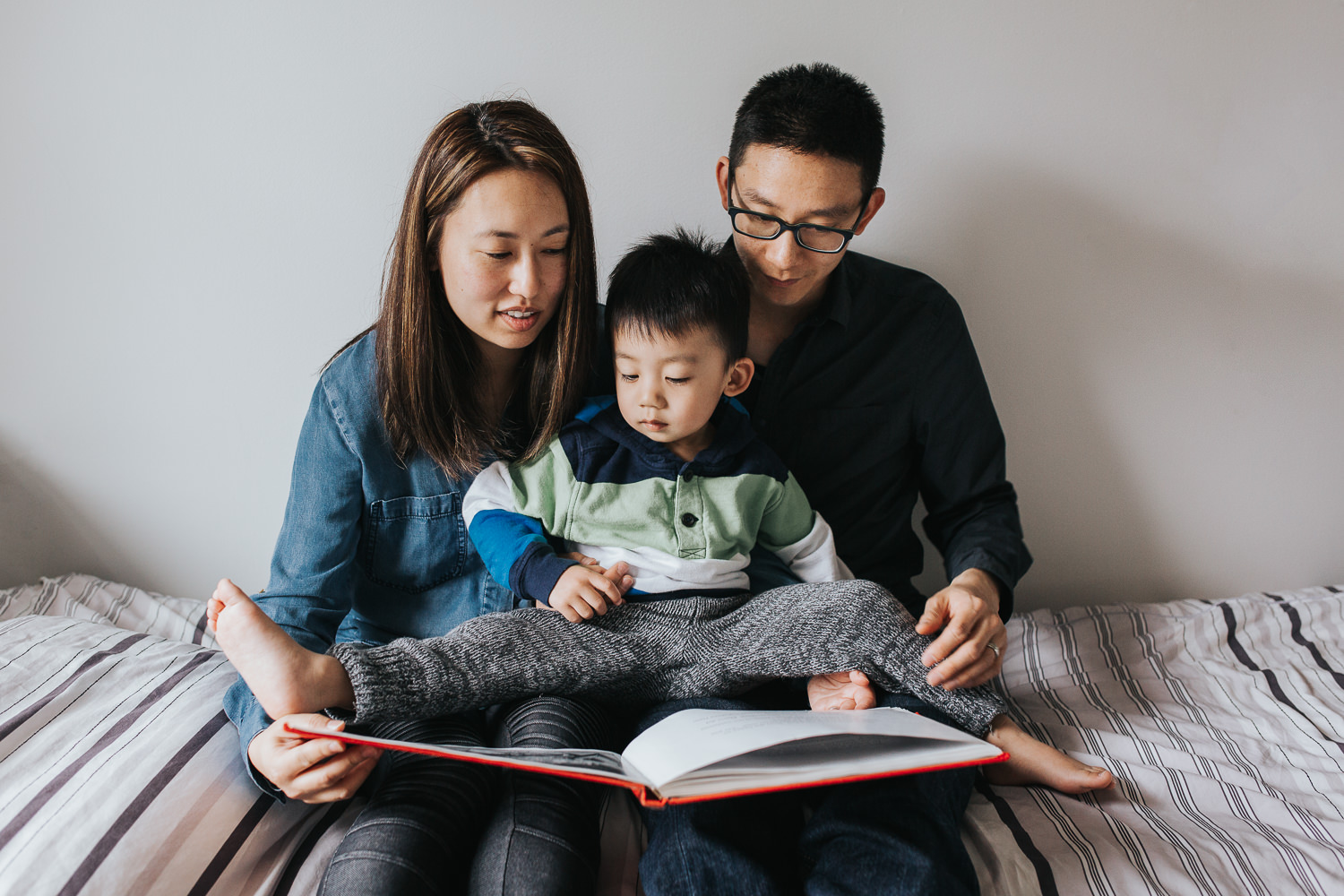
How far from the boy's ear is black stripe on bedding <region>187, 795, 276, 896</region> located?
802 millimetres

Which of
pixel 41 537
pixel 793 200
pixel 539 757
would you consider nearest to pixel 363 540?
pixel 539 757

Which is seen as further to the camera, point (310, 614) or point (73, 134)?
point (73, 134)

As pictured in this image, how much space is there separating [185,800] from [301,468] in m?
0.44

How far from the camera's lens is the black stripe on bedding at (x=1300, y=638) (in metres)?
1.46

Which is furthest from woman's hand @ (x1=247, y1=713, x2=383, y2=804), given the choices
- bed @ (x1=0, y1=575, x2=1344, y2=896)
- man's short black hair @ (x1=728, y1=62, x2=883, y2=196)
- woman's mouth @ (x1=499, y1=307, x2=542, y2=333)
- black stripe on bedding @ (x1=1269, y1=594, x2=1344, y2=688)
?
black stripe on bedding @ (x1=1269, y1=594, x2=1344, y2=688)

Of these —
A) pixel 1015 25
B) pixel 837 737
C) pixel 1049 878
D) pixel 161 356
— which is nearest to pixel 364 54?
pixel 161 356

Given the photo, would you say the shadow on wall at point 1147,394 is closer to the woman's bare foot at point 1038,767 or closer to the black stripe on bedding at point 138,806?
the woman's bare foot at point 1038,767

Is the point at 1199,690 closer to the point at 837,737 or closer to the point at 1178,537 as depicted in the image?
the point at 1178,537

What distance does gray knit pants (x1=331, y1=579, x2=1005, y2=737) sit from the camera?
3.34 ft

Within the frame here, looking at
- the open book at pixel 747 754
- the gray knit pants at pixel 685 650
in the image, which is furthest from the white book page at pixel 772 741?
the gray knit pants at pixel 685 650

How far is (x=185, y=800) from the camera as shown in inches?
37.9

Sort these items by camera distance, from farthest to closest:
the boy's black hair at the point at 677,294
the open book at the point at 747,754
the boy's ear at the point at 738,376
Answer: the boy's ear at the point at 738,376, the boy's black hair at the point at 677,294, the open book at the point at 747,754

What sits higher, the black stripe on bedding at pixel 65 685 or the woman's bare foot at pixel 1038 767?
the woman's bare foot at pixel 1038 767

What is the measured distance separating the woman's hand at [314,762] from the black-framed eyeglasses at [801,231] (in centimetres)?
85
